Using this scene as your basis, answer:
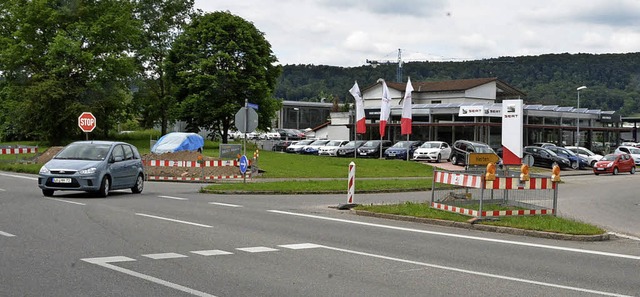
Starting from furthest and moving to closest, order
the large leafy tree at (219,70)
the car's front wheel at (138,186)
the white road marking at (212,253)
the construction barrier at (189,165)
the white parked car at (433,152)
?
the large leafy tree at (219,70)
the white parked car at (433,152)
the construction barrier at (189,165)
the car's front wheel at (138,186)
the white road marking at (212,253)

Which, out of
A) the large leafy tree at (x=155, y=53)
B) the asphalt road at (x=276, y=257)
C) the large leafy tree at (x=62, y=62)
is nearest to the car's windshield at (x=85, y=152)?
the asphalt road at (x=276, y=257)

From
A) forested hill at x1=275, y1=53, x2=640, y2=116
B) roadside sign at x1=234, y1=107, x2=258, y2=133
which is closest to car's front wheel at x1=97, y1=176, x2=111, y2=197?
roadside sign at x1=234, y1=107, x2=258, y2=133

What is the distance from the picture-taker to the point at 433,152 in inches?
2031

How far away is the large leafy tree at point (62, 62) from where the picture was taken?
190ft

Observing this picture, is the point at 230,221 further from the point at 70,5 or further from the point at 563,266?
the point at 70,5

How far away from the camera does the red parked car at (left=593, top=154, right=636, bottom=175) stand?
156 ft

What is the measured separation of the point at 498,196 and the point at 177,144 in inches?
1103

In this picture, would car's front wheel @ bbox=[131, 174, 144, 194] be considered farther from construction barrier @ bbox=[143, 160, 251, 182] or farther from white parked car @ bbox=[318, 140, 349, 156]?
white parked car @ bbox=[318, 140, 349, 156]

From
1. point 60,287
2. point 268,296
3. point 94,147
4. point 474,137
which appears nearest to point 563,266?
point 268,296

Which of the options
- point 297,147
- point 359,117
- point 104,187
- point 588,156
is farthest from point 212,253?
point 297,147

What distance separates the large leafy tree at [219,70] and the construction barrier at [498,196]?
44.7 m

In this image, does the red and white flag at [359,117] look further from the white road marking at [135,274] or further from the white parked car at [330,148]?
the white road marking at [135,274]

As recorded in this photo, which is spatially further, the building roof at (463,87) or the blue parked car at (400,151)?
the building roof at (463,87)

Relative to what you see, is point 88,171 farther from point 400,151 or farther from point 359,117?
point 400,151
